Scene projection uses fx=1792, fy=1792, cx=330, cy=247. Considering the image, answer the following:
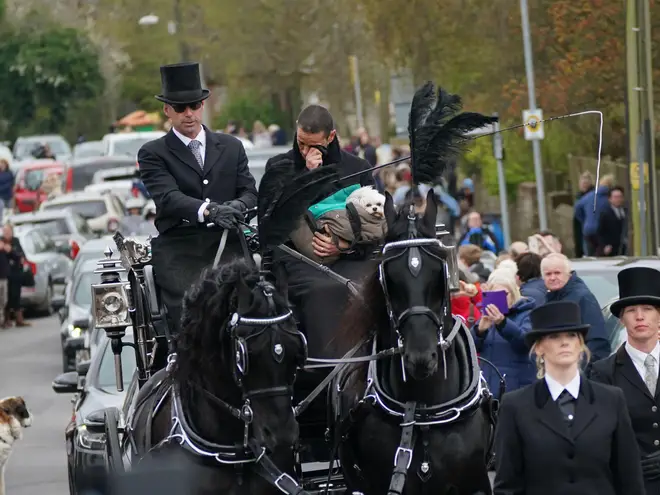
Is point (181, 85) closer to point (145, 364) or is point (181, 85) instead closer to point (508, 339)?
point (145, 364)

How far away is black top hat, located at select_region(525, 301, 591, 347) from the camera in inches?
304

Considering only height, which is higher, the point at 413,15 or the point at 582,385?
the point at 413,15

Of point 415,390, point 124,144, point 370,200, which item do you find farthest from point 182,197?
point 124,144

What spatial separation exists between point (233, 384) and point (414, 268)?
107 centimetres

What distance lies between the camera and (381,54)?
133ft

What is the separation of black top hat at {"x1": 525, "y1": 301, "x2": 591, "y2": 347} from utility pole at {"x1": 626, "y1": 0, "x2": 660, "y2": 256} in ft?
44.3

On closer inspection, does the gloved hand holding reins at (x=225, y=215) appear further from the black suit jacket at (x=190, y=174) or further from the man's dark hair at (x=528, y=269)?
the man's dark hair at (x=528, y=269)

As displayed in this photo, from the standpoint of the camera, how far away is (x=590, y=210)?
84.2 feet

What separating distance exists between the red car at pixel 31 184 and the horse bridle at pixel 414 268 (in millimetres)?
42016

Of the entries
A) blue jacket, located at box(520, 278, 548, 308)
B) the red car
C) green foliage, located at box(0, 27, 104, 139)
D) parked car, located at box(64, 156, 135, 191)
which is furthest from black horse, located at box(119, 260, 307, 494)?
green foliage, located at box(0, 27, 104, 139)

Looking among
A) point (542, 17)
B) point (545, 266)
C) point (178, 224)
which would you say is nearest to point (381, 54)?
point (542, 17)

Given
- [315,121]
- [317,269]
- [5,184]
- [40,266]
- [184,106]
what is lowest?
[40,266]

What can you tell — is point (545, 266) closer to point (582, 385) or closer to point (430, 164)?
point (430, 164)

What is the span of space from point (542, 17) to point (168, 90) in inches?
900
